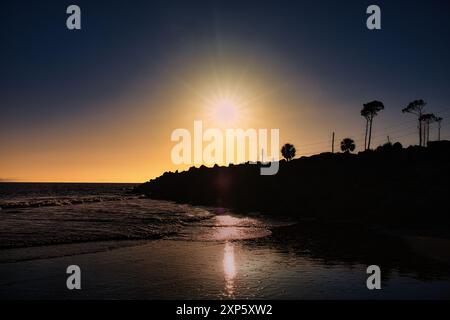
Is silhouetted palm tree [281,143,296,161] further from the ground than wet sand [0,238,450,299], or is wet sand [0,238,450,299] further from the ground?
silhouetted palm tree [281,143,296,161]

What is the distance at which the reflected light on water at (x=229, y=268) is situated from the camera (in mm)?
12679

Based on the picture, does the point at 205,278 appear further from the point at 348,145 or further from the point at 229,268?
the point at 348,145

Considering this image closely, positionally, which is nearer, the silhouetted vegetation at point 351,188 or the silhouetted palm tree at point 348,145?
the silhouetted vegetation at point 351,188

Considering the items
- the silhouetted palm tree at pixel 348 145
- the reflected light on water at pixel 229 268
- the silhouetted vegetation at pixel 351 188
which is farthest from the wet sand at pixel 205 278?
the silhouetted palm tree at pixel 348 145

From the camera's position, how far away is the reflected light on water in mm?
12679

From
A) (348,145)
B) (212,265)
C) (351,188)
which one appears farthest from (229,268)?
(348,145)

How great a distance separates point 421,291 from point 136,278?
10178mm

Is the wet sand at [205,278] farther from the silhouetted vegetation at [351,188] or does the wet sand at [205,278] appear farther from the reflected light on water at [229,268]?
the silhouetted vegetation at [351,188]

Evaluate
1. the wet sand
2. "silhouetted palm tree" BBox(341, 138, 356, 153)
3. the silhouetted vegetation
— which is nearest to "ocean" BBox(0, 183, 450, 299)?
the wet sand

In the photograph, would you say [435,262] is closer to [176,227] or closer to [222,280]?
[222,280]

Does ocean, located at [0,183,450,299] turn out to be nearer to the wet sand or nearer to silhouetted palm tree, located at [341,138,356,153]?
the wet sand

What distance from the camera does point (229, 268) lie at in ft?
51.8

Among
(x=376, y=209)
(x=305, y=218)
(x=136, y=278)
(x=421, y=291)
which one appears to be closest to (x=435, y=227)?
(x=376, y=209)

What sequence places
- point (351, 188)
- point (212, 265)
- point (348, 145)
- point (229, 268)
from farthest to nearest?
point (348, 145)
point (351, 188)
point (212, 265)
point (229, 268)
